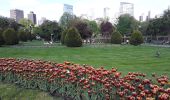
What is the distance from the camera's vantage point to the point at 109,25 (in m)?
84.1

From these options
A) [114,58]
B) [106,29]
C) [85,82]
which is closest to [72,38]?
[114,58]

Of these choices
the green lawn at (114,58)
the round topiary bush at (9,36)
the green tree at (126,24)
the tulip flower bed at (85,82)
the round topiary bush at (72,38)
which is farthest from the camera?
the green tree at (126,24)

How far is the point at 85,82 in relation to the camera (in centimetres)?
637

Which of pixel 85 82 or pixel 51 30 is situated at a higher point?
pixel 51 30

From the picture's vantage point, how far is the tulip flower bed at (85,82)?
5609 mm

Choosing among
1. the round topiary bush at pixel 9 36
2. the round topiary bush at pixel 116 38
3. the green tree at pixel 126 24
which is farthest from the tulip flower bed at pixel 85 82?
the green tree at pixel 126 24

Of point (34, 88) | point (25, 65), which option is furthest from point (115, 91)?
point (25, 65)

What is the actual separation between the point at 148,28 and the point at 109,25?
13.2 m

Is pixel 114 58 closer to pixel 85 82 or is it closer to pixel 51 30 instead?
pixel 85 82

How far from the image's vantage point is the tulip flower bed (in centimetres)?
561

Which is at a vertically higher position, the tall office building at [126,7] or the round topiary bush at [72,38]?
the tall office building at [126,7]

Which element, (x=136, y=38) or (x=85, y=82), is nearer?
(x=85, y=82)

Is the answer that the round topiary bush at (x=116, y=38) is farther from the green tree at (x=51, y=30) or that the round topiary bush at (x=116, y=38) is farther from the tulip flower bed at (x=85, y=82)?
Result: the tulip flower bed at (x=85, y=82)

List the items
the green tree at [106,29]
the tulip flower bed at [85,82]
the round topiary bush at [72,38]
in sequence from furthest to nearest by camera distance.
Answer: the green tree at [106,29] → the round topiary bush at [72,38] → the tulip flower bed at [85,82]
